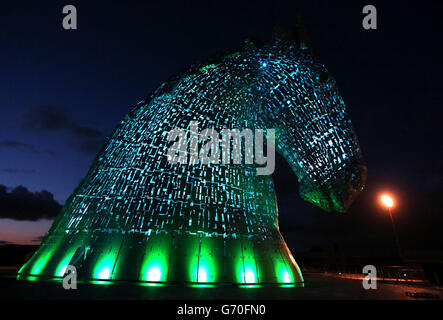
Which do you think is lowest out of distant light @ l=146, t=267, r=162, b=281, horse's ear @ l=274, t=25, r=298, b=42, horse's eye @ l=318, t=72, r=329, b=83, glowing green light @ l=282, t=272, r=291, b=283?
glowing green light @ l=282, t=272, r=291, b=283

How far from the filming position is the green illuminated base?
1055 cm

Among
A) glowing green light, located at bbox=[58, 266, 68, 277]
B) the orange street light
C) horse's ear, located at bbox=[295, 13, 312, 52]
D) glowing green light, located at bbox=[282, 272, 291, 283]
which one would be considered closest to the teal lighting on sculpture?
glowing green light, located at bbox=[282, 272, 291, 283]

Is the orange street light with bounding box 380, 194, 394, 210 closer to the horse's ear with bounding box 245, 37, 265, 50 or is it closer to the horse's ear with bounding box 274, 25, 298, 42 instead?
the horse's ear with bounding box 274, 25, 298, 42

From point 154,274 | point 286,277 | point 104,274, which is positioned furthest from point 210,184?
point 104,274

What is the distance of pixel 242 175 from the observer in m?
13.9

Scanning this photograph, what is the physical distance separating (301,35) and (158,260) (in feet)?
40.1

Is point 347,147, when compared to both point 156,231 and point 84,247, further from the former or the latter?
point 84,247

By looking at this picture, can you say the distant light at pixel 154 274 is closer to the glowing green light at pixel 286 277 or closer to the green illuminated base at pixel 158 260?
the green illuminated base at pixel 158 260

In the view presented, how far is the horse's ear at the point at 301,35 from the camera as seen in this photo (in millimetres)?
14595

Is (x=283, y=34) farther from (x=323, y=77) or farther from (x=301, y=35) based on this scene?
(x=323, y=77)

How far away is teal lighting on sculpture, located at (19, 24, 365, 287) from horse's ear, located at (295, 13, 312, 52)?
1.32 ft

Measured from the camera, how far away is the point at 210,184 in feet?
42.0
